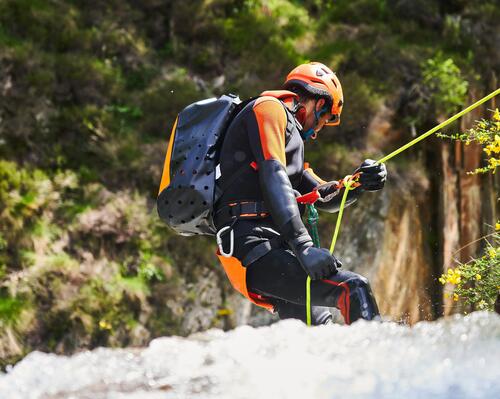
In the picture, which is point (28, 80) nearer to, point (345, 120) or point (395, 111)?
point (345, 120)

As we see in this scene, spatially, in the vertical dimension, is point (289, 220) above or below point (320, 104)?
below

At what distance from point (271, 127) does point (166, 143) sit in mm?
7444

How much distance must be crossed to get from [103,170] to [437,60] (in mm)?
5245

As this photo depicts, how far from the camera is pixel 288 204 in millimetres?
3812

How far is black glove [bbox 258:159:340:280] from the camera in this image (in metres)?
3.66

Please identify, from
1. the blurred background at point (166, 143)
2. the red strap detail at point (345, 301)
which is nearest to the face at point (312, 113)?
the red strap detail at point (345, 301)

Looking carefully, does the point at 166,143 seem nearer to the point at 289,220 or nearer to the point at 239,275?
the point at 239,275

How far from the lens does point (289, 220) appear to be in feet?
12.4

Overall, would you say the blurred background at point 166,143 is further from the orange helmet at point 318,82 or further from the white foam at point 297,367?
the white foam at point 297,367

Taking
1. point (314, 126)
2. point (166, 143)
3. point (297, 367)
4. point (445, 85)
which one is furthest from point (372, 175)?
point (445, 85)

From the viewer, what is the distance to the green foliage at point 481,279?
473 centimetres

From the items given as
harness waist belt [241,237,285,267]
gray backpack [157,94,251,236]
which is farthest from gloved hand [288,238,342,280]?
gray backpack [157,94,251,236]

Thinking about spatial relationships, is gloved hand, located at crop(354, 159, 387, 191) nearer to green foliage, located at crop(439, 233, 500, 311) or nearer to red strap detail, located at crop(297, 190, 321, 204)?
red strap detail, located at crop(297, 190, 321, 204)

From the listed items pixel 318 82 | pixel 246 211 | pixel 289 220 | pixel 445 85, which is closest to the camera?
pixel 289 220
